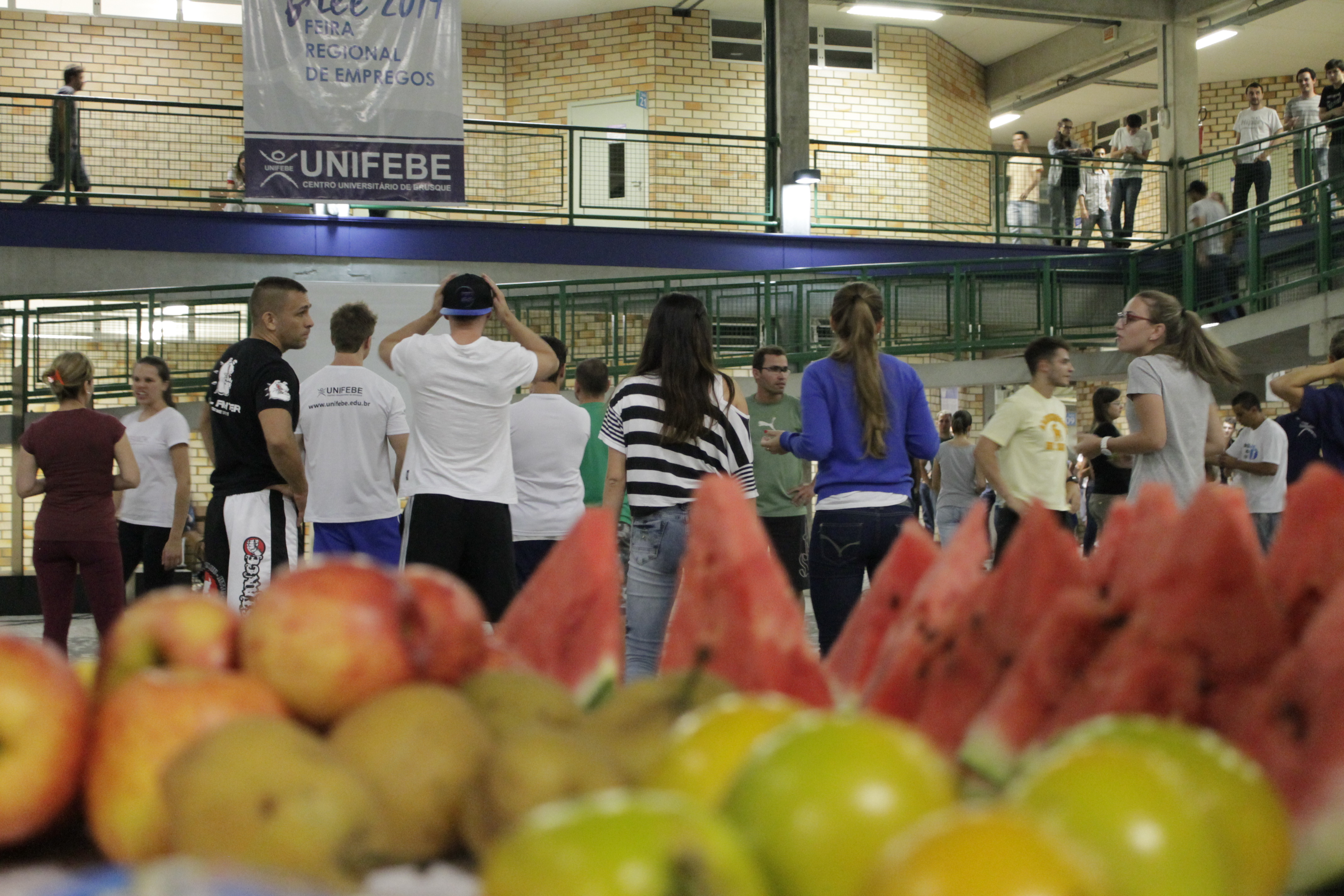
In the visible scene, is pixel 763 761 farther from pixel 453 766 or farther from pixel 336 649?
pixel 336 649

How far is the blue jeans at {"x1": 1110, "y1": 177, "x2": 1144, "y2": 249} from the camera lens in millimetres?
18297

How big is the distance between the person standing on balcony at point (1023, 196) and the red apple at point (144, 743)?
18348mm

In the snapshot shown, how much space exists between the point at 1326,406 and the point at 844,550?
138 inches

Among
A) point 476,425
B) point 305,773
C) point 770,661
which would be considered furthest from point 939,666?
point 476,425

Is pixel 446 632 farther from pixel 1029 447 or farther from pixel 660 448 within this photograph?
pixel 1029 447

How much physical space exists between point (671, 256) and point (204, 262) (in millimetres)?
5758

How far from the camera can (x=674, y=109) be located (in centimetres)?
2055

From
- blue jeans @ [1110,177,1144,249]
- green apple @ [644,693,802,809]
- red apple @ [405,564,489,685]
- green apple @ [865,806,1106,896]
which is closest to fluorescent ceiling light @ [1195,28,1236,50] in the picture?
blue jeans @ [1110,177,1144,249]

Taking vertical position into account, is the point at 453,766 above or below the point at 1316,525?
below

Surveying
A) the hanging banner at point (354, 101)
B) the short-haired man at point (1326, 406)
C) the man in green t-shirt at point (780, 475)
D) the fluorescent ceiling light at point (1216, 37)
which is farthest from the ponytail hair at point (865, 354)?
the fluorescent ceiling light at point (1216, 37)

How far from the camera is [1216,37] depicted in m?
20.5

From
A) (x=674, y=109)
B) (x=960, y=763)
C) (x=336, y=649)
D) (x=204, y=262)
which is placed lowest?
(x=960, y=763)

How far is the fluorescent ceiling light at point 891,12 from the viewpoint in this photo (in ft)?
62.2

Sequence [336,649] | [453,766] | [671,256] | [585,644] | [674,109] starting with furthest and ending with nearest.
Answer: [674,109], [671,256], [585,644], [336,649], [453,766]
